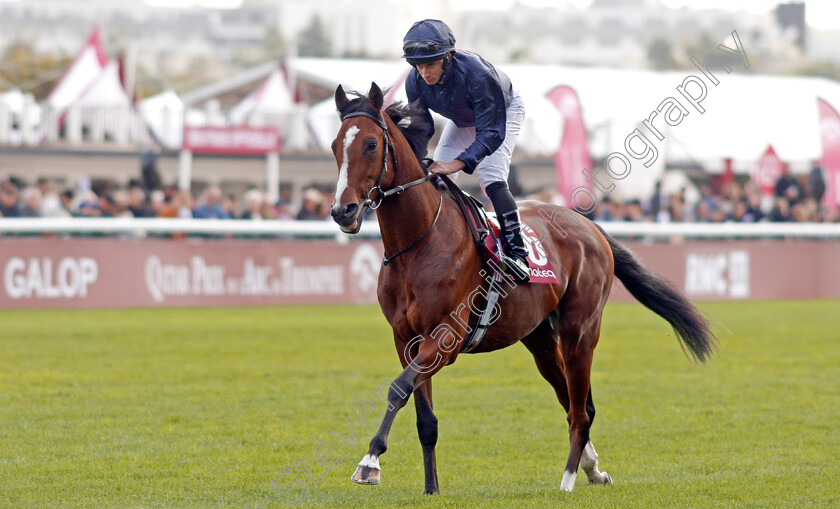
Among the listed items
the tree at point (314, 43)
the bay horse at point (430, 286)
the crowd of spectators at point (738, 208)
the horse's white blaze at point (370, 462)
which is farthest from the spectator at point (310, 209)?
the tree at point (314, 43)

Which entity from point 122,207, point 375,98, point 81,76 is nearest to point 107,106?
point 81,76

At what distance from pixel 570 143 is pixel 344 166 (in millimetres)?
13928

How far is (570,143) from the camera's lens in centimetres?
1833

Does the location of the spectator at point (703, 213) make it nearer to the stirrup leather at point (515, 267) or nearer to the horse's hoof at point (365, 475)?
the stirrup leather at point (515, 267)

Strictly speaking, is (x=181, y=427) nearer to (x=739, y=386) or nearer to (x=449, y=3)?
(x=739, y=386)

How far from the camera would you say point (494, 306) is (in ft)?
18.0

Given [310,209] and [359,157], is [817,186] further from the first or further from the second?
[359,157]

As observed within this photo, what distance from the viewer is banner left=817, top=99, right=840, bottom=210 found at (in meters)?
19.5

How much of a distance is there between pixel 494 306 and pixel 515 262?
29cm

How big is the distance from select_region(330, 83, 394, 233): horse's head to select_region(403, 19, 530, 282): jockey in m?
0.43

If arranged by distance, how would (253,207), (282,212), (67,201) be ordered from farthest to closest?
(282,212), (67,201), (253,207)

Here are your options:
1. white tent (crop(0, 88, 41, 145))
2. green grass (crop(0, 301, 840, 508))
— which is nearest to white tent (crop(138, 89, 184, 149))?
white tent (crop(0, 88, 41, 145))

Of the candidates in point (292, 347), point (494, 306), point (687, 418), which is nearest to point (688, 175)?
point (292, 347)

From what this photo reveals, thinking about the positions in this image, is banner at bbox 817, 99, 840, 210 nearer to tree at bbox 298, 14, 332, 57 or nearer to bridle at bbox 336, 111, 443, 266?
bridle at bbox 336, 111, 443, 266
